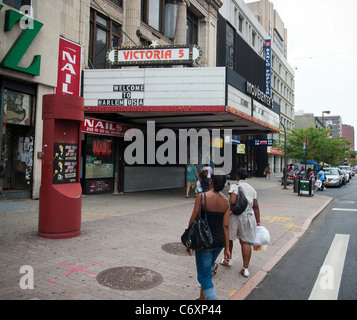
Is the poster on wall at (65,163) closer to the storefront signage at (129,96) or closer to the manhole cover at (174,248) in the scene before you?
the manhole cover at (174,248)

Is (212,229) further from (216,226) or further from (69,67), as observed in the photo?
(69,67)

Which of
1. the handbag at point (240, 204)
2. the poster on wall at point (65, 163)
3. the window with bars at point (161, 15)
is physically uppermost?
the window with bars at point (161, 15)

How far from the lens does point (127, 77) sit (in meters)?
13.3

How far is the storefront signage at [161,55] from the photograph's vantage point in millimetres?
13195

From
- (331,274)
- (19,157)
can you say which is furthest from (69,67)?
(331,274)

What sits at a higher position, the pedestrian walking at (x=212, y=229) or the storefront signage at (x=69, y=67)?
the storefront signage at (x=69, y=67)

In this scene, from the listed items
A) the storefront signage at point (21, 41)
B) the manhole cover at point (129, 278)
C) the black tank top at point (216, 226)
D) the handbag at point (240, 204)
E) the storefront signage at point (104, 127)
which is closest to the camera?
the black tank top at point (216, 226)

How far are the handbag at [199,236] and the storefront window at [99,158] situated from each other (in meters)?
11.3

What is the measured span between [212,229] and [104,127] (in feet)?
38.9

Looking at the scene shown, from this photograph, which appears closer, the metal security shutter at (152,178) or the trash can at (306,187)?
the metal security shutter at (152,178)

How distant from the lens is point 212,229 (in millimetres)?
3691

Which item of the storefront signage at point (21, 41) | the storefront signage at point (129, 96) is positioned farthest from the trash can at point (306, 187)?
the storefront signage at point (21, 41)

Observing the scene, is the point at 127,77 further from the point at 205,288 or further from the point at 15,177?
the point at 205,288
